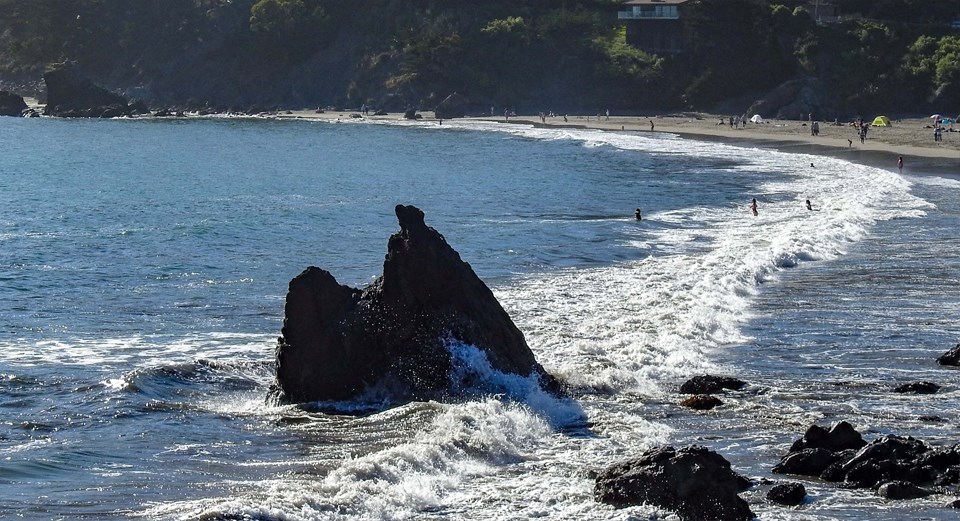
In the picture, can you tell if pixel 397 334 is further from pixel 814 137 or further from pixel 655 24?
pixel 655 24

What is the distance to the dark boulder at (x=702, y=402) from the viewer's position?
19.4 metres

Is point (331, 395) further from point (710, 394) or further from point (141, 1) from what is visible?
point (141, 1)

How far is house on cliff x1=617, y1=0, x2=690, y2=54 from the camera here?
388 ft

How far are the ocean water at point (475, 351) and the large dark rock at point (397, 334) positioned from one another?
422 millimetres

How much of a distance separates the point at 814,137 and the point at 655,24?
118 ft

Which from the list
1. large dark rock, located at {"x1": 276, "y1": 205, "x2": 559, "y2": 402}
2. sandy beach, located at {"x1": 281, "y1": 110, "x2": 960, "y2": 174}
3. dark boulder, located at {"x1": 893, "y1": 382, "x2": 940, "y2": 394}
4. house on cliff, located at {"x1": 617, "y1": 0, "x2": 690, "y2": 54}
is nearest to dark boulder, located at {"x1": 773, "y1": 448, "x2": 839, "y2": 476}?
dark boulder, located at {"x1": 893, "y1": 382, "x2": 940, "y2": 394}

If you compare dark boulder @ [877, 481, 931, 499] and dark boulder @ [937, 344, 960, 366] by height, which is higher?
dark boulder @ [937, 344, 960, 366]

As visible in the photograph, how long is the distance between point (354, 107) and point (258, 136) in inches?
1175

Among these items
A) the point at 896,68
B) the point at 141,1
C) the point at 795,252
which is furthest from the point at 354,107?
the point at 795,252

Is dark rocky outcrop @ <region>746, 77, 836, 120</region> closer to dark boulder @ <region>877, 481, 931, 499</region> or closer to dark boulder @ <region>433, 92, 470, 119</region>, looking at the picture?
dark boulder @ <region>433, 92, 470, 119</region>

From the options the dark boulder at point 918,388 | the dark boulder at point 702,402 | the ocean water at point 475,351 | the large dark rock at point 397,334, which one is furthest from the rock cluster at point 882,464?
the large dark rock at point 397,334

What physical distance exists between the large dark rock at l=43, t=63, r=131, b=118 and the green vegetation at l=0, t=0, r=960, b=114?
1042 cm

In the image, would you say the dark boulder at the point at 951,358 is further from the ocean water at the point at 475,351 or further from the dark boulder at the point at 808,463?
the dark boulder at the point at 808,463

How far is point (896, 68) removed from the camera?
107 meters
